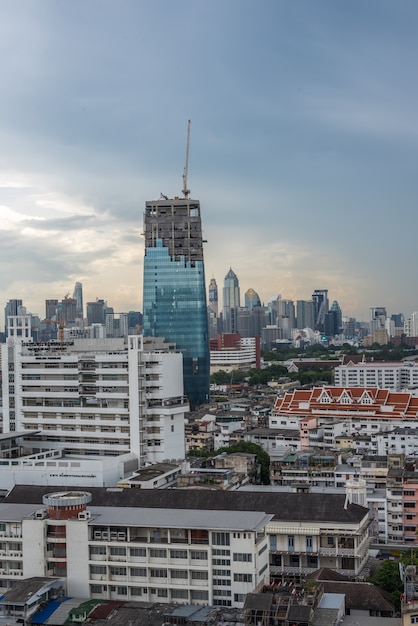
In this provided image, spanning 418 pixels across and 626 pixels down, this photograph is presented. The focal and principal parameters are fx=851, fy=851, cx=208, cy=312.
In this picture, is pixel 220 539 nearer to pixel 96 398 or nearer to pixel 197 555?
pixel 197 555

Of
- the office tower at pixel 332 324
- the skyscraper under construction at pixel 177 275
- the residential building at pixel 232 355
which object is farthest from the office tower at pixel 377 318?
the skyscraper under construction at pixel 177 275

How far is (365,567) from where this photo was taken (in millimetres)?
20750

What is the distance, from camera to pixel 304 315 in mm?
152125

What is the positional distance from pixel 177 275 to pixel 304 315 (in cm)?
10134

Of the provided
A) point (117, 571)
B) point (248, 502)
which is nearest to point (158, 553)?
point (117, 571)

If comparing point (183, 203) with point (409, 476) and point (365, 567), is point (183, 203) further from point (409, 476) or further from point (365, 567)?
point (365, 567)

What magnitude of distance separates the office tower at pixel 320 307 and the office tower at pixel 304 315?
0.74 m

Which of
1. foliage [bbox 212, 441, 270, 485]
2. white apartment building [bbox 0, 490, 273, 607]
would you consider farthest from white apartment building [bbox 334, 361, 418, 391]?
white apartment building [bbox 0, 490, 273, 607]

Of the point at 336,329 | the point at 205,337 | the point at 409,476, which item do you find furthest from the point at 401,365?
the point at 336,329

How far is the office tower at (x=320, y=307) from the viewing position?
495 feet

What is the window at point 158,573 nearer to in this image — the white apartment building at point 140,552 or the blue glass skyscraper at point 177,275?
the white apartment building at point 140,552

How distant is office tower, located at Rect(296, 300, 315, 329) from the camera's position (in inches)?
5955

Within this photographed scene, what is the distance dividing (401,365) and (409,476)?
4321 cm

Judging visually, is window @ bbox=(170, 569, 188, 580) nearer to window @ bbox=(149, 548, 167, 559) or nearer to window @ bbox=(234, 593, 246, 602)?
window @ bbox=(149, 548, 167, 559)
